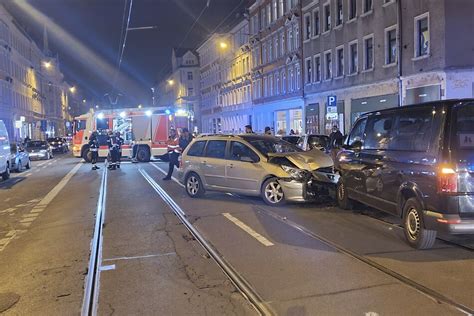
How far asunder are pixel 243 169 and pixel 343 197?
2.48 meters

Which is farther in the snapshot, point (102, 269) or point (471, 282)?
point (102, 269)

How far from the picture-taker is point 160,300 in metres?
5.29

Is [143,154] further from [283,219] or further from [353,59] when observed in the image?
[283,219]

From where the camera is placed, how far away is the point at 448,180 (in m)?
6.42

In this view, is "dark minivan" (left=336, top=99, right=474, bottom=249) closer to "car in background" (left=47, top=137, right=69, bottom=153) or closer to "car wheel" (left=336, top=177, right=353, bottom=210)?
"car wheel" (left=336, top=177, right=353, bottom=210)

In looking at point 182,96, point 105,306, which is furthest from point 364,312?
point 182,96

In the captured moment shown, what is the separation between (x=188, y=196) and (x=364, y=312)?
28.9 ft

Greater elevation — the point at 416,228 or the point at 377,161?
the point at 377,161

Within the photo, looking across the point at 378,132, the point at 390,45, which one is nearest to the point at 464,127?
the point at 378,132

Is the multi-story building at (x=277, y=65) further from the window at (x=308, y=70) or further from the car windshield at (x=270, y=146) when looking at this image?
the car windshield at (x=270, y=146)

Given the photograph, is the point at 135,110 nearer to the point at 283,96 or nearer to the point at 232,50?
the point at 283,96

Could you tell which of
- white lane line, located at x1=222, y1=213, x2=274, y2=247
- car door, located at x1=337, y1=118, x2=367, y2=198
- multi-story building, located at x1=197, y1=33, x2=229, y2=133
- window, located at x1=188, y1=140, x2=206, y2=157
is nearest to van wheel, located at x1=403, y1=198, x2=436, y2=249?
car door, located at x1=337, y1=118, x2=367, y2=198

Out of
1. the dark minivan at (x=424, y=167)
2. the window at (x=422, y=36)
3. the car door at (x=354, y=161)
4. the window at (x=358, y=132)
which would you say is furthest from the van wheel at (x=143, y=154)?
the dark minivan at (x=424, y=167)

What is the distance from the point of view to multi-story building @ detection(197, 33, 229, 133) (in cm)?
7104
